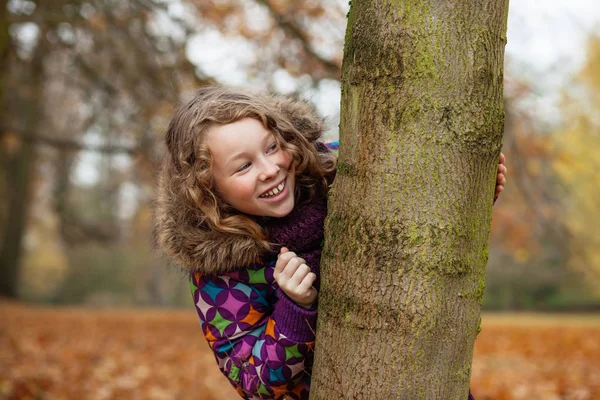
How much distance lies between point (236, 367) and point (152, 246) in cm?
64

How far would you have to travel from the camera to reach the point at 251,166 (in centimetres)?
185

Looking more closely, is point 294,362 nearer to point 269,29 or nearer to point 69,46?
point 69,46

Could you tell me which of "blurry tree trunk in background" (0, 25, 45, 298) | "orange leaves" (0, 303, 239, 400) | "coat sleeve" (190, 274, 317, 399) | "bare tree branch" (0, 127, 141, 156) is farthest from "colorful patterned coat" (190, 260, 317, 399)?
"blurry tree trunk in background" (0, 25, 45, 298)

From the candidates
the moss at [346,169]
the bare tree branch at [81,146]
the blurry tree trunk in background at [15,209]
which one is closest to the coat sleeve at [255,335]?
the moss at [346,169]

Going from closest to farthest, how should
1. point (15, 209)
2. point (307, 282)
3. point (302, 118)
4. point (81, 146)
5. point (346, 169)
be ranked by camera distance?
point (346, 169), point (307, 282), point (302, 118), point (81, 146), point (15, 209)

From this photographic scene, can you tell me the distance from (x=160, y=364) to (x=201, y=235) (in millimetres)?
4861

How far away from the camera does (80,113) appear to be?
12.1 meters

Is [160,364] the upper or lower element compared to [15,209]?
lower

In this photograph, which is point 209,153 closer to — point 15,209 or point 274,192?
point 274,192

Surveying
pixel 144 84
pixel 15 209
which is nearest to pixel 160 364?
pixel 144 84

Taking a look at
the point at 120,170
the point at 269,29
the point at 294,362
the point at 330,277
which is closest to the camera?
the point at 330,277

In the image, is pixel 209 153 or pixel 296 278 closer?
pixel 296 278

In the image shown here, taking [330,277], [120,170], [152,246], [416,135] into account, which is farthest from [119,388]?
[120,170]

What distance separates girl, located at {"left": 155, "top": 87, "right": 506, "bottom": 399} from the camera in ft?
5.89
